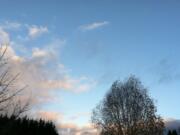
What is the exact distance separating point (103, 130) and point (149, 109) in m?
10.0

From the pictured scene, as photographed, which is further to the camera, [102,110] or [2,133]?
[102,110]

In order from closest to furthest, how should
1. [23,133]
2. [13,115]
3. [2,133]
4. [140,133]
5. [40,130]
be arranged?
[13,115]
[2,133]
[23,133]
[40,130]
[140,133]

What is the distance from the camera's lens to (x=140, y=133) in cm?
6372

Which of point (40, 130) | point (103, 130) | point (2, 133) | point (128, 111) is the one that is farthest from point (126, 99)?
point (2, 133)

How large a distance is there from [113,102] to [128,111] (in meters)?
3.63

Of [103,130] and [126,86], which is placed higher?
[126,86]

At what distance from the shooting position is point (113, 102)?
69000 millimetres

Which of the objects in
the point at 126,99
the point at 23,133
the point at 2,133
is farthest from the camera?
the point at 126,99

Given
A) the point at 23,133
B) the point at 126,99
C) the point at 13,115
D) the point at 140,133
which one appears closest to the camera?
the point at 13,115

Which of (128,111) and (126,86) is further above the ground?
(126,86)

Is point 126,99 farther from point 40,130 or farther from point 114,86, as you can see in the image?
point 40,130

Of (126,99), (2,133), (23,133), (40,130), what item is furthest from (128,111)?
(2,133)

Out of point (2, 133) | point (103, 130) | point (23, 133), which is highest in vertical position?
point (103, 130)

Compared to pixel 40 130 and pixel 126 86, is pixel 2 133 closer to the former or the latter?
pixel 40 130
